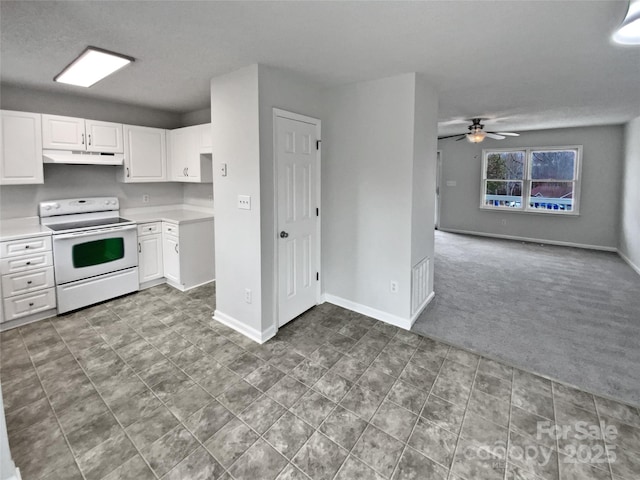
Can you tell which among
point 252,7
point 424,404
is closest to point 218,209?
point 252,7

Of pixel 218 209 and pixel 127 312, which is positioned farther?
pixel 127 312

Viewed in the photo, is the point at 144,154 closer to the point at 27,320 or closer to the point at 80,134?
the point at 80,134

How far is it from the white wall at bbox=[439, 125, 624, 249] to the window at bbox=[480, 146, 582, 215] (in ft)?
0.46

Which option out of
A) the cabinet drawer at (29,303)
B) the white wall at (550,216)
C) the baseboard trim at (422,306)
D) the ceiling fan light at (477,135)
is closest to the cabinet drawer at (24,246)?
the cabinet drawer at (29,303)

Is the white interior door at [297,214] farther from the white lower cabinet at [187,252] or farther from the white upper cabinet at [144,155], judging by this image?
the white upper cabinet at [144,155]

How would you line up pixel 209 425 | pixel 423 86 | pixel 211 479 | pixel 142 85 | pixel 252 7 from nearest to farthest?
pixel 211 479 < pixel 252 7 < pixel 209 425 < pixel 423 86 < pixel 142 85

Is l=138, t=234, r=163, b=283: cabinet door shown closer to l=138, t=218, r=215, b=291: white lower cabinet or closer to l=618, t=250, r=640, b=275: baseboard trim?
l=138, t=218, r=215, b=291: white lower cabinet

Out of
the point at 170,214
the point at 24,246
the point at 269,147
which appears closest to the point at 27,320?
the point at 24,246

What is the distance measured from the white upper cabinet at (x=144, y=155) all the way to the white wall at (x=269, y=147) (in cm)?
240

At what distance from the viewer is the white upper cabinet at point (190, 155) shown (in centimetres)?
413

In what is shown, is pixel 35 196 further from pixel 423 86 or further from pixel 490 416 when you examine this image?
pixel 490 416

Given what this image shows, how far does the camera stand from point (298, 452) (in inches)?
70.4

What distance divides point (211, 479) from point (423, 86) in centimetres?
348

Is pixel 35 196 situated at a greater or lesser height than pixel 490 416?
greater
